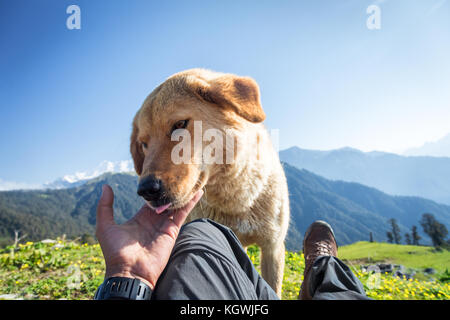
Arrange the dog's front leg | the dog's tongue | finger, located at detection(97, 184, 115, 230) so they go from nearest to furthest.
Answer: finger, located at detection(97, 184, 115, 230)
the dog's tongue
the dog's front leg

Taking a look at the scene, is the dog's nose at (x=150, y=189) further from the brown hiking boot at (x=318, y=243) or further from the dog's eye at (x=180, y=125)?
the brown hiking boot at (x=318, y=243)

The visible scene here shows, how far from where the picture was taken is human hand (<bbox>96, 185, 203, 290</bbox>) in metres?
1.47

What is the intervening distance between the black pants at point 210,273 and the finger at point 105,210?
56cm

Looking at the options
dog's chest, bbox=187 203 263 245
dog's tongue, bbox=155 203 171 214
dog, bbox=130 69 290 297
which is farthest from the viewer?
dog's chest, bbox=187 203 263 245

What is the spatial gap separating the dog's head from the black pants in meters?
0.44

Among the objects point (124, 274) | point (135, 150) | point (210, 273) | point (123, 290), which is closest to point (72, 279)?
point (135, 150)

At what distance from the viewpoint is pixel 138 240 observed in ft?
5.68

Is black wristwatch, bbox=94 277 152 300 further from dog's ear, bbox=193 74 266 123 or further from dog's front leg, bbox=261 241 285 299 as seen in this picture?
dog's front leg, bbox=261 241 285 299

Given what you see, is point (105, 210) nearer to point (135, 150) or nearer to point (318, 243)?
point (135, 150)

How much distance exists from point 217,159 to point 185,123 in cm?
54

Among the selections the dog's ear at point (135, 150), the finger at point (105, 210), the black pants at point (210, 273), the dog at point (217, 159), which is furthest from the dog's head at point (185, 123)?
the dog's ear at point (135, 150)

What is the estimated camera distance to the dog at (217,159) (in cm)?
233

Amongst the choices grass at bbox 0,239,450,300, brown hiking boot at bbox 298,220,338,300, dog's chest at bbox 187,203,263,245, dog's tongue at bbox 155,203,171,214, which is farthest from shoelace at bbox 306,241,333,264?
dog's tongue at bbox 155,203,171,214

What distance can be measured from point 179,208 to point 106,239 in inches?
29.8
